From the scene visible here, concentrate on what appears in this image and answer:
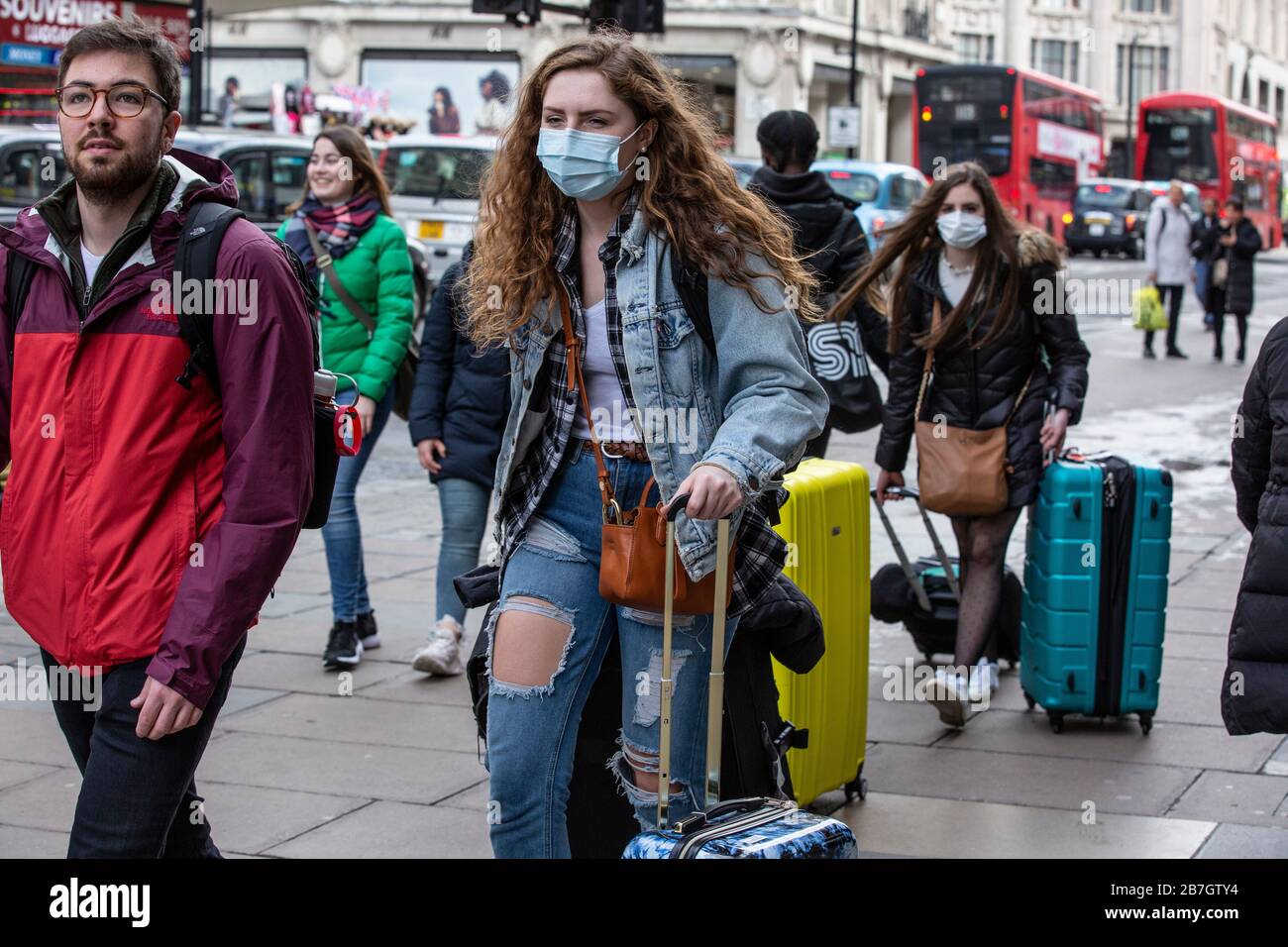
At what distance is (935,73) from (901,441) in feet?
121

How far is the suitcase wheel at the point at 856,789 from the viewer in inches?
193

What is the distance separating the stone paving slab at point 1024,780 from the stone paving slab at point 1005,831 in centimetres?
9

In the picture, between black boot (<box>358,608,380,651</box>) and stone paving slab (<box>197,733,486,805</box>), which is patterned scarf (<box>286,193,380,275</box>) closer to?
black boot (<box>358,608,380,651</box>)

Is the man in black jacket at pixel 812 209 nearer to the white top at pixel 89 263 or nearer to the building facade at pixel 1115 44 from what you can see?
the white top at pixel 89 263

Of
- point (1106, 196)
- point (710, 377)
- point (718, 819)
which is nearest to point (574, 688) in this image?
point (718, 819)

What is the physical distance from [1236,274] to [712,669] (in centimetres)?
1742

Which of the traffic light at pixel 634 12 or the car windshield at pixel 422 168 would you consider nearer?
the traffic light at pixel 634 12

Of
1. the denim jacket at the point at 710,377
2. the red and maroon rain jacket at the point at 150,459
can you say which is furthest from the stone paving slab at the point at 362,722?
the red and maroon rain jacket at the point at 150,459

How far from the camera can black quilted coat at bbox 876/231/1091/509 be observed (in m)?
5.74

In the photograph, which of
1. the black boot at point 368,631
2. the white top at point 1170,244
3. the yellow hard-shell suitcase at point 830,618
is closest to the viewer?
the yellow hard-shell suitcase at point 830,618

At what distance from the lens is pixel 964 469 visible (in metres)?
5.72

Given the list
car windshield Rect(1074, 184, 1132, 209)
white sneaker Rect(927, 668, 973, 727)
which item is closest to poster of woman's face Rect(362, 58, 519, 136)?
car windshield Rect(1074, 184, 1132, 209)

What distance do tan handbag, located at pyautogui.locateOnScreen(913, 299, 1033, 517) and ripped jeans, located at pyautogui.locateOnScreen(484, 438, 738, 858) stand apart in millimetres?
2556

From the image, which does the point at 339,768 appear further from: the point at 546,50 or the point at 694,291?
the point at 546,50
